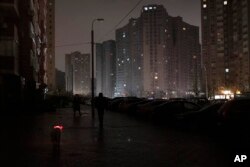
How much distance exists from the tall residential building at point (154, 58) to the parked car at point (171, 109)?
122m

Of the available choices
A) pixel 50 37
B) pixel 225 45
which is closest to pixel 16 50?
pixel 50 37

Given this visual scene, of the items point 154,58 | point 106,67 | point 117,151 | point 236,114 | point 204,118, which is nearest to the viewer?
point 117,151

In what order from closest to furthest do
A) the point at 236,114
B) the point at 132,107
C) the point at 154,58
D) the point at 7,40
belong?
the point at 236,114 → the point at 132,107 → the point at 7,40 → the point at 154,58

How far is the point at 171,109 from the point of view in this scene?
27.2 m

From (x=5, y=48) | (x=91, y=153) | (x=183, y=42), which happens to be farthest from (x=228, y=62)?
(x=91, y=153)

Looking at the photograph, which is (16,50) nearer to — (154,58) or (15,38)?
(15,38)

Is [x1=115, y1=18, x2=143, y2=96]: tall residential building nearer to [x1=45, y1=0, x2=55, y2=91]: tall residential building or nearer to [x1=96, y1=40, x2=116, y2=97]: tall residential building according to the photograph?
[x1=96, y1=40, x2=116, y2=97]: tall residential building

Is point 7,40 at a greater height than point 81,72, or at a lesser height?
lesser

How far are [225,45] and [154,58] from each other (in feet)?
109

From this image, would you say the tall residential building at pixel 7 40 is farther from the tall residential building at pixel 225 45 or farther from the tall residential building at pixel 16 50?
the tall residential building at pixel 225 45

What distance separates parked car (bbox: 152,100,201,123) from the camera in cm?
2658

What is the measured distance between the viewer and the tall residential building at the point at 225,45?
6339 inches

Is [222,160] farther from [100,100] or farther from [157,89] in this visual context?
[157,89]

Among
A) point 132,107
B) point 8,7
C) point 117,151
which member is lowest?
point 117,151
